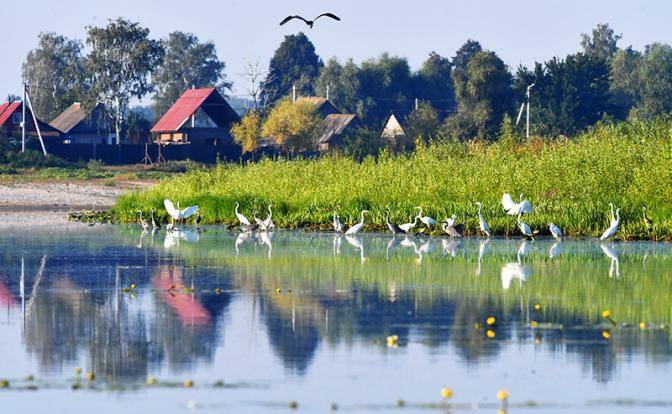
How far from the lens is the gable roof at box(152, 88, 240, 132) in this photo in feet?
311

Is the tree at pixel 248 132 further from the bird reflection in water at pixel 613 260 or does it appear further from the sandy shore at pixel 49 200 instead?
the bird reflection in water at pixel 613 260

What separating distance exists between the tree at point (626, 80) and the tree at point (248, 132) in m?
32.0

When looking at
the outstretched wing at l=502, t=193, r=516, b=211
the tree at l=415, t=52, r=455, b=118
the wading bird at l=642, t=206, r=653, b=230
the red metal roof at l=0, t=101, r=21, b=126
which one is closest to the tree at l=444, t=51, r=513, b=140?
the red metal roof at l=0, t=101, r=21, b=126

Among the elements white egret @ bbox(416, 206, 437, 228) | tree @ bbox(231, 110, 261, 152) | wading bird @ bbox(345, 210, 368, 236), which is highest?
tree @ bbox(231, 110, 261, 152)

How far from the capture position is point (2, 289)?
19.7 metres

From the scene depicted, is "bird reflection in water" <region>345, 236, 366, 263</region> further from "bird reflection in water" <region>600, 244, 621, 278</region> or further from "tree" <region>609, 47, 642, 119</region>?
"tree" <region>609, 47, 642, 119</region>

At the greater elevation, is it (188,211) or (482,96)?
(482,96)

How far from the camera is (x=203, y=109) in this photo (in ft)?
314

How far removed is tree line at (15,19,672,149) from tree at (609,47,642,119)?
6.1 inches

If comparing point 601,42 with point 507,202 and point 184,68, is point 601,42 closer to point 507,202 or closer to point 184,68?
point 184,68

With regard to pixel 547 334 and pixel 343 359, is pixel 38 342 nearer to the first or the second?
pixel 343 359

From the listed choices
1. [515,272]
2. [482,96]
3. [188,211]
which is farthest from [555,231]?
[482,96]

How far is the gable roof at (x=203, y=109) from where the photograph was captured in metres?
94.9

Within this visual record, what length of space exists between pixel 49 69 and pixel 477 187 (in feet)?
336
